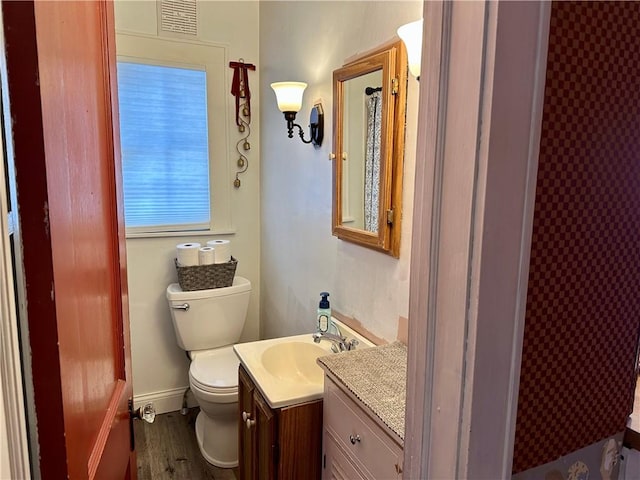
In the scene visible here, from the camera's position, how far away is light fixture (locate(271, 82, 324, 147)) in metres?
2.00

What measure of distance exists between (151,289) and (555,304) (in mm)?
2443

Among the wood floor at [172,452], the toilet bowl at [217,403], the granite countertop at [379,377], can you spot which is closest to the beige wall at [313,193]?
the granite countertop at [379,377]

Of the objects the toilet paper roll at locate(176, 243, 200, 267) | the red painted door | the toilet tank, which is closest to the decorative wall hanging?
the toilet paper roll at locate(176, 243, 200, 267)

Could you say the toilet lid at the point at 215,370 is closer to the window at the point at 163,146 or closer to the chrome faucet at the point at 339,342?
the chrome faucet at the point at 339,342

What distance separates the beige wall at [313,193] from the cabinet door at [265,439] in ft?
1.64

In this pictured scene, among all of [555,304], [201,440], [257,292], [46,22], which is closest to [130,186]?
[257,292]

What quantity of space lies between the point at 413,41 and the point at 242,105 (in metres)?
1.62

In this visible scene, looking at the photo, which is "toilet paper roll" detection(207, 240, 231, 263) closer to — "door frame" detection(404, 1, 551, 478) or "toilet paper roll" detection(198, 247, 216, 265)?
"toilet paper roll" detection(198, 247, 216, 265)

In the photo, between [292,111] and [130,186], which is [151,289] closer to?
[130,186]

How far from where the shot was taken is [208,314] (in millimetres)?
2572

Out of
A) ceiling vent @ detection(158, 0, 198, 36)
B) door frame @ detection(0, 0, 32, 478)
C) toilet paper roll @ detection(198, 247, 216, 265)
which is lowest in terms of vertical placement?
toilet paper roll @ detection(198, 247, 216, 265)

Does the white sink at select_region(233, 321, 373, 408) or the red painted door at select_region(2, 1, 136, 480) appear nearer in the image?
the red painted door at select_region(2, 1, 136, 480)

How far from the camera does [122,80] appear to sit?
246cm

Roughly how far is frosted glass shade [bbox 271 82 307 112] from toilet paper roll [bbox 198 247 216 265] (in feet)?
3.11
